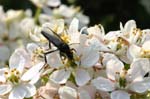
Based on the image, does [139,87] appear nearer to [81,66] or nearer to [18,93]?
[81,66]

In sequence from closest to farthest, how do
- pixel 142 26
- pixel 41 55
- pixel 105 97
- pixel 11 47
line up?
pixel 105 97 < pixel 41 55 < pixel 11 47 < pixel 142 26

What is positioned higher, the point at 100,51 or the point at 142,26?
the point at 100,51

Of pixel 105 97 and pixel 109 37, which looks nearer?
pixel 105 97

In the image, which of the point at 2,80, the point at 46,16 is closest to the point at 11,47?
the point at 46,16

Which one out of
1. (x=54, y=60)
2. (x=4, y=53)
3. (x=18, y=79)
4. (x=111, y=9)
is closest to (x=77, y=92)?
(x=54, y=60)

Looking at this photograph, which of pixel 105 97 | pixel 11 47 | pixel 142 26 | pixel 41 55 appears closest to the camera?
pixel 105 97

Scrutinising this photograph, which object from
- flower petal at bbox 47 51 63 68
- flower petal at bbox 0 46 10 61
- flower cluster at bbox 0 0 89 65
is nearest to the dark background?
flower cluster at bbox 0 0 89 65

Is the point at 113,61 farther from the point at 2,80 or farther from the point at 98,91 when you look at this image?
the point at 2,80

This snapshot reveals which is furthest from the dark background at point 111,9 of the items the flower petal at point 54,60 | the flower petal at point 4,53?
the flower petal at point 54,60
